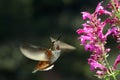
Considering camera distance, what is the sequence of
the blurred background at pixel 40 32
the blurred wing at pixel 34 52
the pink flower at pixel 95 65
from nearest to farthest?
1. the pink flower at pixel 95 65
2. the blurred wing at pixel 34 52
3. the blurred background at pixel 40 32

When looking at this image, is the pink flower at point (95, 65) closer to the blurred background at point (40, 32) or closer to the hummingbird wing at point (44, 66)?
the hummingbird wing at point (44, 66)

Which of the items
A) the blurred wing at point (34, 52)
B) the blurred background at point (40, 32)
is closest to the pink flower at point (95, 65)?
the blurred wing at point (34, 52)

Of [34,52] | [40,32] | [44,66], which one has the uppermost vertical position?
[34,52]

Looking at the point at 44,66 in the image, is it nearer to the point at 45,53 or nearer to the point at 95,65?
the point at 45,53

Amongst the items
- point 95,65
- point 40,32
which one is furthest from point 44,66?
point 40,32

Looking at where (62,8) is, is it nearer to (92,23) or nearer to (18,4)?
(18,4)

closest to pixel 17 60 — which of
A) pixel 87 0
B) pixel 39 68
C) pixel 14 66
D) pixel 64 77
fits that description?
pixel 14 66
